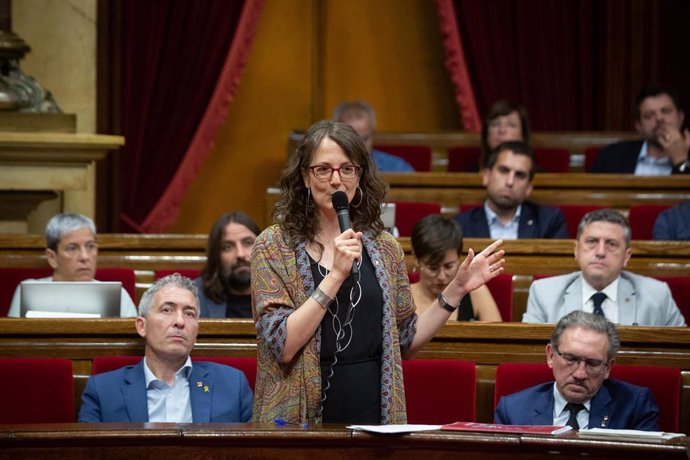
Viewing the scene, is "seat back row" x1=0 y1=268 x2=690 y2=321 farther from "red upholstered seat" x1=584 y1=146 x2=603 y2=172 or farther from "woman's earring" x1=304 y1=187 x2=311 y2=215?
"red upholstered seat" x1=584 y1=146 x2=603 y2=172

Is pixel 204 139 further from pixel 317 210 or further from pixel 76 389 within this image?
pixel 317 210

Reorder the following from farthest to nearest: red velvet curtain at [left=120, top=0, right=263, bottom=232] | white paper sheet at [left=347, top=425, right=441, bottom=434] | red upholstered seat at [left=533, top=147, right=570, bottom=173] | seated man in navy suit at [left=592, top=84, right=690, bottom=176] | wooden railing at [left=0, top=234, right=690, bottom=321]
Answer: red velvet curtain at [left=120, top=0, right=263, bottom=232] < red upholstered seat at [left=533, top=147, right=570, bottom=173] < seated man in navy suit at [left=592, top=84, right=690, bottom=176] < wooden railing at [left=0, top=234, right=690, bottom=321] < white paper sheet at [left=347, top=425, right=441, bottom=434]

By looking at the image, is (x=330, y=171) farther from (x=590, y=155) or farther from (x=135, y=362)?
(x=590, y=155)

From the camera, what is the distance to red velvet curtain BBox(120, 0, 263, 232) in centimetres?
488

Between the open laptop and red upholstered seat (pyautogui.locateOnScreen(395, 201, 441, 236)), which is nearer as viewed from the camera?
the open laptop

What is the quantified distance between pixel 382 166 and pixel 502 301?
54.2 inches

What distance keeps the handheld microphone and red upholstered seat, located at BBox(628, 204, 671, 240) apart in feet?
6.85

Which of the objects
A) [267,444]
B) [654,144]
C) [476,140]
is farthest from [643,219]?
[267,444]

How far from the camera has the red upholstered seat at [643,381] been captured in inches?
95.3

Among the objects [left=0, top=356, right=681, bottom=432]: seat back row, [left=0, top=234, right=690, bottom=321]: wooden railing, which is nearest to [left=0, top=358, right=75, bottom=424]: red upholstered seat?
[left=0, top=356, right=681, bottom=432]: seat back row

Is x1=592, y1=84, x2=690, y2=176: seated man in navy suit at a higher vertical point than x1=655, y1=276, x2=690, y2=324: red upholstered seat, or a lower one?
higher

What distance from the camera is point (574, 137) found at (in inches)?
185

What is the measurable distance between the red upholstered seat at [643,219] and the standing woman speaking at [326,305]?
6.33 ft

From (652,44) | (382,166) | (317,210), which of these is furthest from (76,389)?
(652,44)
